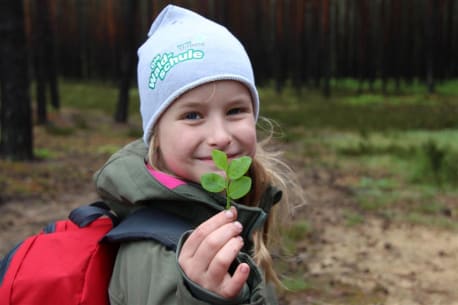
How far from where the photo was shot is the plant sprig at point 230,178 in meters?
1.18

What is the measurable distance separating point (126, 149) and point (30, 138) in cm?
677

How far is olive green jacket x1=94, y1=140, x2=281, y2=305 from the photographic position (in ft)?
4.50

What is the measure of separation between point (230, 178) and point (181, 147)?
628mm

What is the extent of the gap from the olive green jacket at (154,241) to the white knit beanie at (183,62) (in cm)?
20

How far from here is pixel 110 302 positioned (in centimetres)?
169

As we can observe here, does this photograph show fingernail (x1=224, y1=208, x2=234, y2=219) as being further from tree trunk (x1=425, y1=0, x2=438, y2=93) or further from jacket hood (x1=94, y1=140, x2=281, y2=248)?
tree trunk (x1=425, y1=0, x2=438, y2=93)

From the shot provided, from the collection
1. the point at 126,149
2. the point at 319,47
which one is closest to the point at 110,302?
the point at 126,149

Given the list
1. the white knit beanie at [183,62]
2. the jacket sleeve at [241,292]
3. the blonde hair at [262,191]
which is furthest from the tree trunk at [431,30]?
the jacket sleeve at [241,292]

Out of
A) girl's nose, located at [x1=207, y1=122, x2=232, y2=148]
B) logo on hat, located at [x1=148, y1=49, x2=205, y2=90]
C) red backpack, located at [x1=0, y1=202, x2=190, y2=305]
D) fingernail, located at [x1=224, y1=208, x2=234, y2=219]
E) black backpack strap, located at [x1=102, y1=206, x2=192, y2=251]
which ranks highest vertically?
logo on hat, located at [x1=148, y1=49, x2=205, y2=90]

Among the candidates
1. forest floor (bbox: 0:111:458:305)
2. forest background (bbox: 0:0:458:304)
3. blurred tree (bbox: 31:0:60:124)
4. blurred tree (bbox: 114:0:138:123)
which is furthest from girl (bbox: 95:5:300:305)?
blurred tree (bbox: 114:0:138:123)

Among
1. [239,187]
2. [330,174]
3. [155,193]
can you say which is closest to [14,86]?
[330,174]

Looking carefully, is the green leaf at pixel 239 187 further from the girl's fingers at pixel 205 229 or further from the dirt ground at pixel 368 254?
the dirt ground at pixel 368 254

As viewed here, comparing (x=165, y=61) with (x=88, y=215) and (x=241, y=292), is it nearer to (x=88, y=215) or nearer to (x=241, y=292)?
(x=88, y=215)

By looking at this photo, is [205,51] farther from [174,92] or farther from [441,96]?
[441,96]
